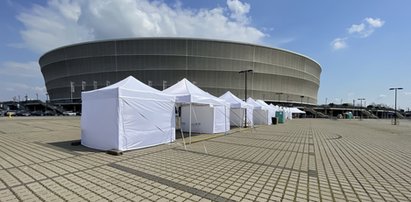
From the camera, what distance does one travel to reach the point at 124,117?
9.27 meters

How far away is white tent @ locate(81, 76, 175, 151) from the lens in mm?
9148

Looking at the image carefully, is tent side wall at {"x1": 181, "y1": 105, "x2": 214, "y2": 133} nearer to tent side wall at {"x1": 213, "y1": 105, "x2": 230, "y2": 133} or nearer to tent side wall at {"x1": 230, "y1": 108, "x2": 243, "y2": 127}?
tent side wall at {"x1": 213, "y1": 105, "x2": 230, "y2": 133}

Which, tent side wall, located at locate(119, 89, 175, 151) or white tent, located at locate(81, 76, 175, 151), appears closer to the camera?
white tent, located at locate(81, 76, 175, 151)

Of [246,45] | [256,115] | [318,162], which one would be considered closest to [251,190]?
[318,162]

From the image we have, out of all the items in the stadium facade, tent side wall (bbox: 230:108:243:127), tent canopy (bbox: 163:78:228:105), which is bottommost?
tent side wall (bbox: 230:108:243:127)

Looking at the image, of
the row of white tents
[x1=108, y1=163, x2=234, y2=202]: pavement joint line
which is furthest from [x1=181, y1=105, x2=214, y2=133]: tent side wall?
[x1=108, y1=163, x2=234, y2=202]: pavement joint line

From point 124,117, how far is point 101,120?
1.13 m

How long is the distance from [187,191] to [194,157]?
355cm

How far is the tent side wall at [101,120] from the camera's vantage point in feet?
30.0

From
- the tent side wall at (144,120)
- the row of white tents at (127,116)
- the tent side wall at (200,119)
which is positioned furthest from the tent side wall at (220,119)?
the tent side wall at (144,120)

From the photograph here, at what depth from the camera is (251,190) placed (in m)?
5.16

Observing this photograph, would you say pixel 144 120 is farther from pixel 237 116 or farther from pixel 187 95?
pixel 237 116

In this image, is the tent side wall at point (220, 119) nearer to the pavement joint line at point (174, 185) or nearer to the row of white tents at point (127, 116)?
the row of white tents at point (127, 116)

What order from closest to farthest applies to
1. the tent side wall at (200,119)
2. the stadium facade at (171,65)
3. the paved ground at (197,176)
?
the paved ground at (197,176), the tent side wall at (200,119), the stadium facade at (171,65)
